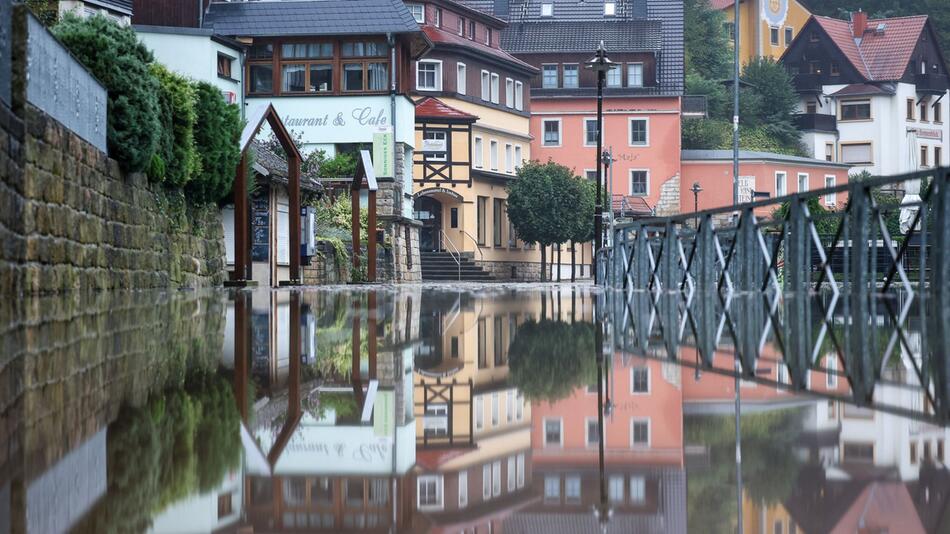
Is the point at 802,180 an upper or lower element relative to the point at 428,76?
lower

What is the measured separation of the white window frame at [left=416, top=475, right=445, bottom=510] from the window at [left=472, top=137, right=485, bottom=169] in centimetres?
7087

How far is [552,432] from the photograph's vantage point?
13.5 ft

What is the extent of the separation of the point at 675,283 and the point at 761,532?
1611cm

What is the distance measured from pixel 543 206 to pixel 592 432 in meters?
70.1

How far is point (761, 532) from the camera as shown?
263 cm

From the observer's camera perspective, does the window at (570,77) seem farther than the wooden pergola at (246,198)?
Yes

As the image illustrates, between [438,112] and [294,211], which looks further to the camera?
[438,112]

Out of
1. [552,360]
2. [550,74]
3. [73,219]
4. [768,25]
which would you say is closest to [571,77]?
[550,74]

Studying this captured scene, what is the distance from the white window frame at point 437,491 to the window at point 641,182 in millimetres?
85235

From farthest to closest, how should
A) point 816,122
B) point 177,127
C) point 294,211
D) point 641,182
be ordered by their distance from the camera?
1. point 816,122
2. point 641,182
3. point 294,211
4. point 177,127

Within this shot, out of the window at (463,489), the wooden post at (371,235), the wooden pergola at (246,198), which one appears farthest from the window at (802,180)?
the window at (463,489)

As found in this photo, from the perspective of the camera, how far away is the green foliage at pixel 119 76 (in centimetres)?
1866

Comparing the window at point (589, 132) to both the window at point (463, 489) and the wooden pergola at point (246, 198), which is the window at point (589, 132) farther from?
the window at point (463, 489)

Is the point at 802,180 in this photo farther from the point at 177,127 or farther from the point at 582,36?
the point at 177,127
